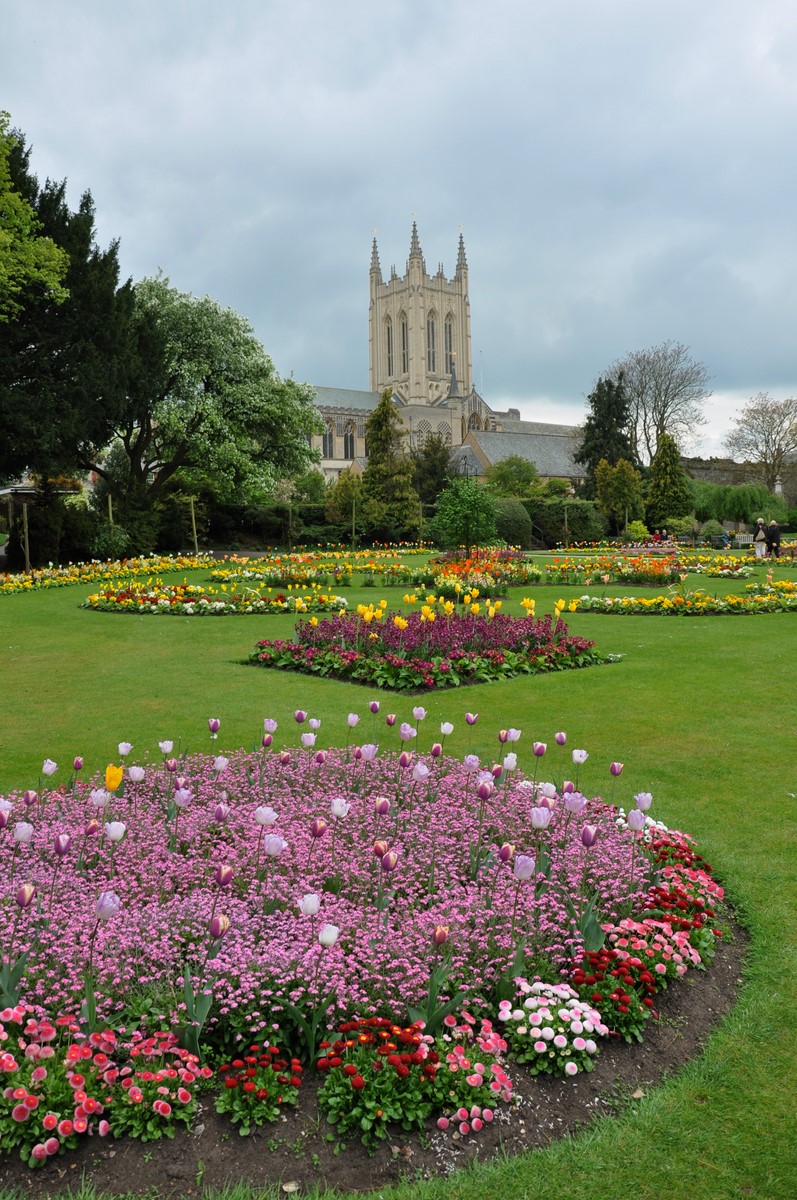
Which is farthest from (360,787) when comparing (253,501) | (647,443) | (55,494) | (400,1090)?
(647,443)

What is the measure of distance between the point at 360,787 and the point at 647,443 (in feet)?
171

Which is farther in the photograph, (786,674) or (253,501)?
(253,501)

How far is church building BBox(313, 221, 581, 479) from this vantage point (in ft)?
298

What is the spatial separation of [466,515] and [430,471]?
2776 cm

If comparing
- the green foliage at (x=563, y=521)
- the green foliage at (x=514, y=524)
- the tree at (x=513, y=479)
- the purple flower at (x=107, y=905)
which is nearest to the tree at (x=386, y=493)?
the green foliage at (x=514, y=524)

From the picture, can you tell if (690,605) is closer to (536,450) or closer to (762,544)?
(762,544)

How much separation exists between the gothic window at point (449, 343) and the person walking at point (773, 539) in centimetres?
8163

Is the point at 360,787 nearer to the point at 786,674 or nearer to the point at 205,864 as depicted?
the point at 205,864

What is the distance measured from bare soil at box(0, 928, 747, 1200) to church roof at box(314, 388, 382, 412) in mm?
90820

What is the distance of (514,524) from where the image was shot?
32.6 metres

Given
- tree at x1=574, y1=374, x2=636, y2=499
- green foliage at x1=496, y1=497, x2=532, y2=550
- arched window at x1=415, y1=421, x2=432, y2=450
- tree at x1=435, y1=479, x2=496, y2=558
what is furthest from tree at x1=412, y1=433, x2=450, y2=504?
arched window at x1=415, y1=421, x2=432, y2=450

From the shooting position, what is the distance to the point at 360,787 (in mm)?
4715

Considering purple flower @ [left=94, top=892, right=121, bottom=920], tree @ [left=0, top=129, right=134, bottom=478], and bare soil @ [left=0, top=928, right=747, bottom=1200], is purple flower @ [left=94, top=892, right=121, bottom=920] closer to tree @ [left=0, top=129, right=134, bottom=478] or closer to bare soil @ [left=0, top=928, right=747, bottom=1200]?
bare soil @ [left=0, top=928, right=747, bottom=1200]

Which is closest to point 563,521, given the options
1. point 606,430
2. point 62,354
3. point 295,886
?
point 606,430
